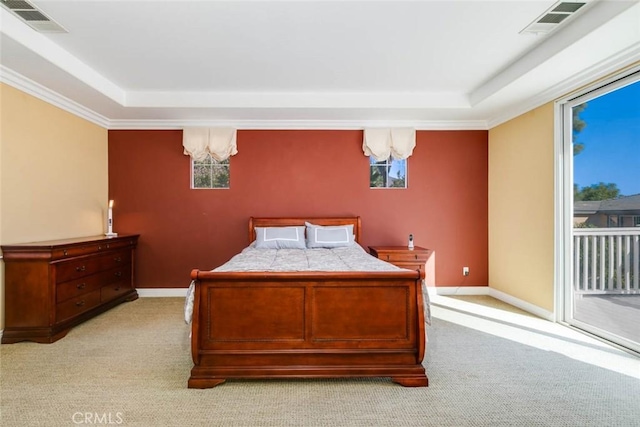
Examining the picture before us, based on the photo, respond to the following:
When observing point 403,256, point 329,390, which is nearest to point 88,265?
point 329,390

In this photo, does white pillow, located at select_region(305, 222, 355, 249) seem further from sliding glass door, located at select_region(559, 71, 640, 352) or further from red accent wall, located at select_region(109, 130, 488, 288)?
sliding glass door, located at select_region(559, 71, 640, 352)

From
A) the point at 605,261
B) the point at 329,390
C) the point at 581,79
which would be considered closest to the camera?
the point at 329,390

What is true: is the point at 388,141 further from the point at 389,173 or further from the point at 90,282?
the point at 90,282

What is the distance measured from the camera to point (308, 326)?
7.62ft

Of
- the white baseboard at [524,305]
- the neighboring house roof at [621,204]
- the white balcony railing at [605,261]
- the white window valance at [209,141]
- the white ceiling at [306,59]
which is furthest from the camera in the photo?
the white window valance at [209,141]

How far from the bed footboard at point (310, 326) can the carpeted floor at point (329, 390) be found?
0.43 ft

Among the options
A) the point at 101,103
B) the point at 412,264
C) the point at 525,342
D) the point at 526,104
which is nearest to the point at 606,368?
the point at 525,342

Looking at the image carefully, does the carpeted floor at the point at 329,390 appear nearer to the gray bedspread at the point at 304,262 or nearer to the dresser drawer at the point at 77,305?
the dresser drawer at the point at 77,305

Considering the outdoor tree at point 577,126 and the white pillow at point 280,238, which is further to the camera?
the white pillow at point 280,238

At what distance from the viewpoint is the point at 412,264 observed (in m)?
4.38
